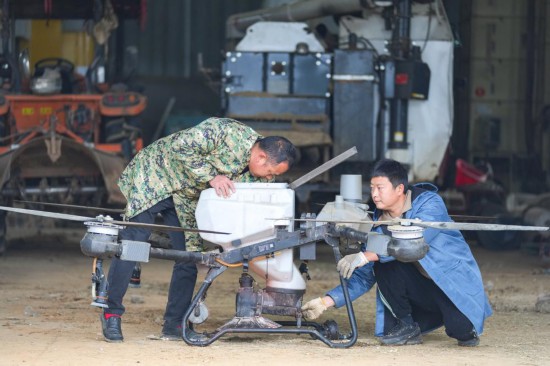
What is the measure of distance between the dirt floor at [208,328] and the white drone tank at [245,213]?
0.57 m

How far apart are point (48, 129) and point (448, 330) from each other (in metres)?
5.32

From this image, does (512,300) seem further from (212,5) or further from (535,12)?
(212,5)

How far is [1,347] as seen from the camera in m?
6.48

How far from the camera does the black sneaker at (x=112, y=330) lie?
666 centimetres

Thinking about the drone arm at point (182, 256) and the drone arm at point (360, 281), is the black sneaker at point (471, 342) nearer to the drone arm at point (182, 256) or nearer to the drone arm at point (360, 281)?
the drone arm at point (360, 281)

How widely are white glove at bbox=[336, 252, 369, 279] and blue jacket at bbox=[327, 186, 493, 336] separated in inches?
5.7

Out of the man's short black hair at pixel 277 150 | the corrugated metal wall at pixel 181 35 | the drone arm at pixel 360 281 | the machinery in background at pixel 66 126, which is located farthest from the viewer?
the corrugated metal wall at pixel 181 35

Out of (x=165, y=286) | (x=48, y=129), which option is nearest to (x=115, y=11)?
(x=48, y=129)

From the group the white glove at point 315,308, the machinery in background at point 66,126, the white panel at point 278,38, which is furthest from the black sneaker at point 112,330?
the white panel at point 278,38

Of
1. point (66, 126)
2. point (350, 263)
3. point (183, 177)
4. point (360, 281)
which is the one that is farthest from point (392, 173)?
point (66, 126)

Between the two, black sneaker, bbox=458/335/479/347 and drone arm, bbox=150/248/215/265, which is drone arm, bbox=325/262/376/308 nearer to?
black sneaker, bbox=458/335/479/347

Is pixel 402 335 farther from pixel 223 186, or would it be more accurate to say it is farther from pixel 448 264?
pixel 223 186

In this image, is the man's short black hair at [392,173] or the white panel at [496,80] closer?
the man's short black hair at [392,173]

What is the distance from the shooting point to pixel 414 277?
21.9 ft
